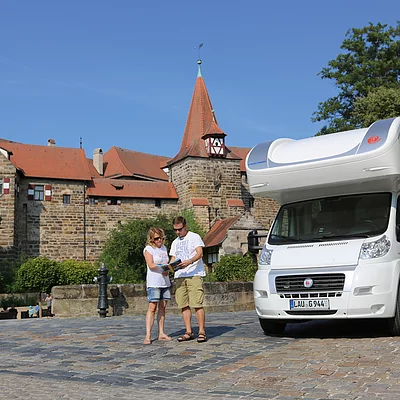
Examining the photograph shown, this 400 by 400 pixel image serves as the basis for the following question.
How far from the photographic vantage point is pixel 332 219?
335 inches

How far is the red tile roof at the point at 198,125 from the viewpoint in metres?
58.3

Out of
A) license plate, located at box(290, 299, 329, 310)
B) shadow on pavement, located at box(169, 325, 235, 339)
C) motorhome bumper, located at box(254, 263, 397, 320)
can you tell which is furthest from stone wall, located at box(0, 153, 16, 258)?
motorhome bumper, located at box(254, 263, 397, 320)

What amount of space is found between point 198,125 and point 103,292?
46.8 meters

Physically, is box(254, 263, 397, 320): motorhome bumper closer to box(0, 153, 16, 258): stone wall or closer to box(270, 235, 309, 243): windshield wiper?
box(270, 235, 309, 243): windshield wiper

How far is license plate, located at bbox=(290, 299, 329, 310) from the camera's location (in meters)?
7.74

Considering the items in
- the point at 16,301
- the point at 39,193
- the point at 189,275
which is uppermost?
the point at 39,193

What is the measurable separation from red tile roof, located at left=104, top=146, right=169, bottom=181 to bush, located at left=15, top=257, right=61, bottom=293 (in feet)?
57.9

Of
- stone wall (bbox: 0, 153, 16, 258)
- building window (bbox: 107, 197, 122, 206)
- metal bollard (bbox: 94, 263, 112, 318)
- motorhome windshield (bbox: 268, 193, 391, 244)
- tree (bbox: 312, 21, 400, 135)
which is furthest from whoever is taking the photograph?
building window (bbox: 107, 197, 122, 206)

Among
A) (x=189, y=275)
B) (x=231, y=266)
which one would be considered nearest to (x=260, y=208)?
(x=231, y=266)

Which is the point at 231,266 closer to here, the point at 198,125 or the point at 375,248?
the point at 198,125

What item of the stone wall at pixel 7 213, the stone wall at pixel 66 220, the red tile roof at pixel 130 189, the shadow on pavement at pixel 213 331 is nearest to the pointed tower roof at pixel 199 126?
the red tile roof at pixel 130 189

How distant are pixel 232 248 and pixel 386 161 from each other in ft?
Result: 140

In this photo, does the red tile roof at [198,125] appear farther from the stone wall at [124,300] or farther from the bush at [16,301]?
the stone wall at [124,300]

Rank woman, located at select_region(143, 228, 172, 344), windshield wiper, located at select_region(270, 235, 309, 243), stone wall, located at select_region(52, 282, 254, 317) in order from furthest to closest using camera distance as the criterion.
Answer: stone wall, located at select_region(52, 282, 254, 317) → windshield wiper, located at select_region(270, 235, 309, 243) → woman, located at select_region(143, 228, 172, 344)
